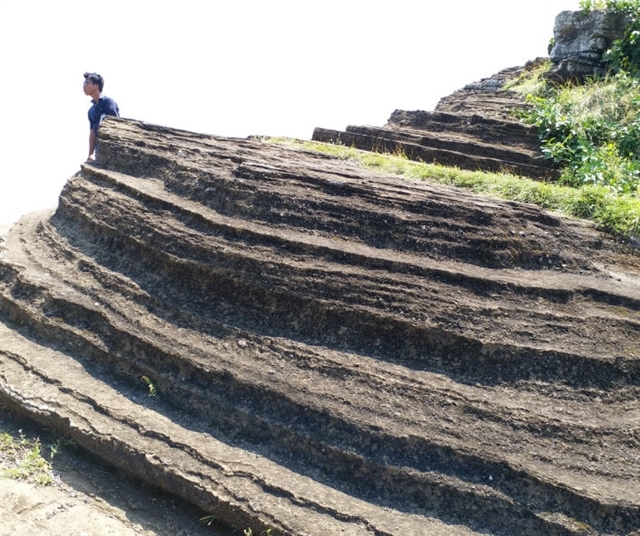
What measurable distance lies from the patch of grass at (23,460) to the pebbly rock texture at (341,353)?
23 cm

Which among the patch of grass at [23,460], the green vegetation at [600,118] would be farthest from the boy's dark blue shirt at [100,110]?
the green vegetation at [600,118]

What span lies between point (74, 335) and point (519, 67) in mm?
10501

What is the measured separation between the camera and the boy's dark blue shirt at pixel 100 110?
28.0ft

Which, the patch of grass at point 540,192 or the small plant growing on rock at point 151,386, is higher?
the patch of grass at point 540,192

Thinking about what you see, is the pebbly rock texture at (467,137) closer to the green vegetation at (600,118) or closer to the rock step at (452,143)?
the rock step at (452,143)

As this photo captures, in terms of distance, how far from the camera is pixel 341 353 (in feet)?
16.6

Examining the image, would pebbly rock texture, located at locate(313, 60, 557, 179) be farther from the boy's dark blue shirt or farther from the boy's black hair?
the boy's black hair

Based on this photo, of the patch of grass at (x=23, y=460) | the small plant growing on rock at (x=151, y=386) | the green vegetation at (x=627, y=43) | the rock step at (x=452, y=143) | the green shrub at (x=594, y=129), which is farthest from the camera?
the green vegetation at (x=627, y=43)

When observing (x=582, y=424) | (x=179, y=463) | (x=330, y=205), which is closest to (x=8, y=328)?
(x=179, y=463)

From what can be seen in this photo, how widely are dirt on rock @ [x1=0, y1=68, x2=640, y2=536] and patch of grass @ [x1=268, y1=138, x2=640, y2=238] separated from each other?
294mm

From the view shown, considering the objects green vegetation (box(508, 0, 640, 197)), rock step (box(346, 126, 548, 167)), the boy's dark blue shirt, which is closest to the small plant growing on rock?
the boy's dark blue shirt

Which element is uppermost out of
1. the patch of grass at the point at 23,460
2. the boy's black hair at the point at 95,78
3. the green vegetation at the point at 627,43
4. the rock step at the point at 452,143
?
the green vegetation at the point at 627,43

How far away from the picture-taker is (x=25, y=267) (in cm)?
666

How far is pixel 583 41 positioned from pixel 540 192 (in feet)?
16.7
